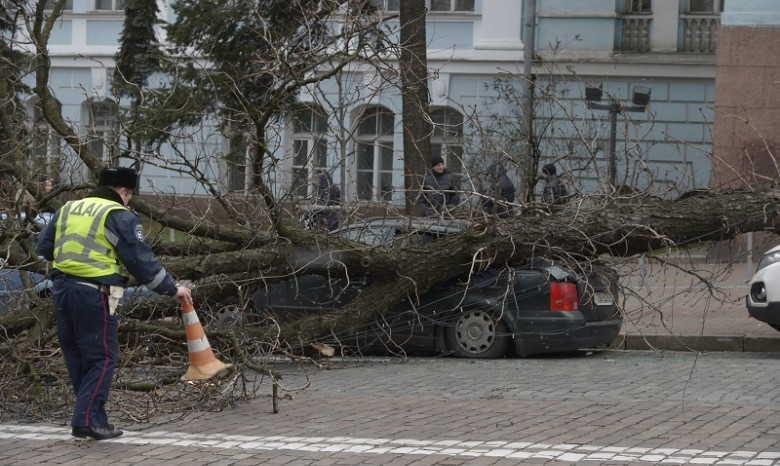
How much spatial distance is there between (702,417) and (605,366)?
11.2 ft

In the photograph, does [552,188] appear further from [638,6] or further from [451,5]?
[451,5]

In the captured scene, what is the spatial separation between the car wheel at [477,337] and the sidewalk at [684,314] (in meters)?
1.23

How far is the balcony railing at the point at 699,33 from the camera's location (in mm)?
28875

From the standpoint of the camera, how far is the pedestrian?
12727 millimetres

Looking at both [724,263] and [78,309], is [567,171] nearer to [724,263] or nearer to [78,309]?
[724,263]

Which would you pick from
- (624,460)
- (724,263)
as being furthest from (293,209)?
(624,460)

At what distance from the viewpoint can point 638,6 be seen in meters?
29.5

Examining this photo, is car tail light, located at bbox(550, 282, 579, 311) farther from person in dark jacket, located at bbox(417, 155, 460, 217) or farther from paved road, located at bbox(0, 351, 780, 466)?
person in dark jacket, located at bbox(417, 155, 460, 217)

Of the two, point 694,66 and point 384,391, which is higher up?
point 694,66

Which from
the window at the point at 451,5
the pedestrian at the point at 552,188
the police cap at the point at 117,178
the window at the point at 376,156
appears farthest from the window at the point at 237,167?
the window at the point at 451,5

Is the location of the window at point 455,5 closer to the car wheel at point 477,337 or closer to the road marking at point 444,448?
the car wheel at point 477,337

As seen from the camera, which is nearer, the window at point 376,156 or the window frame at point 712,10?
the window frame at point 712,10

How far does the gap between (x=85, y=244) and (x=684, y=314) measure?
9954mm

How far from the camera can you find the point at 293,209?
12.5m
